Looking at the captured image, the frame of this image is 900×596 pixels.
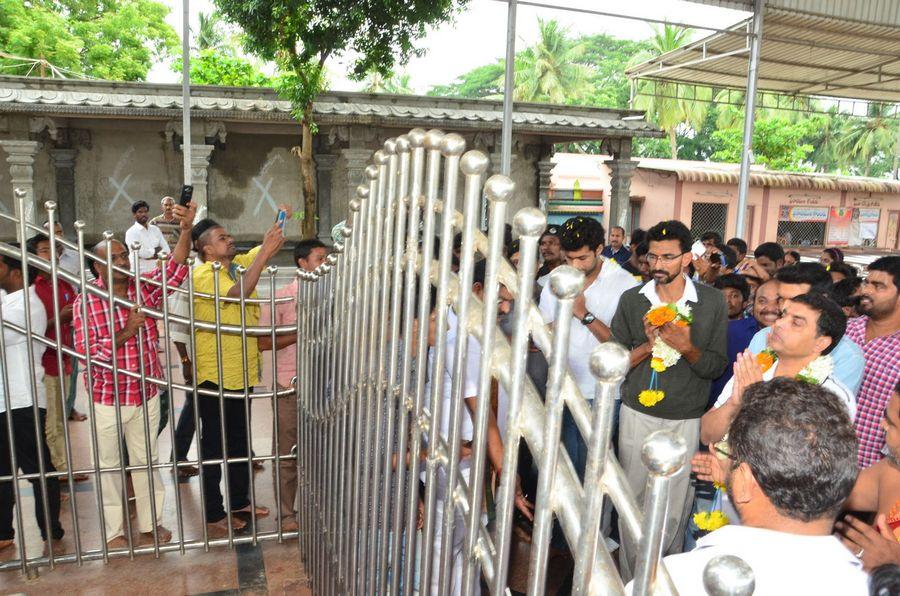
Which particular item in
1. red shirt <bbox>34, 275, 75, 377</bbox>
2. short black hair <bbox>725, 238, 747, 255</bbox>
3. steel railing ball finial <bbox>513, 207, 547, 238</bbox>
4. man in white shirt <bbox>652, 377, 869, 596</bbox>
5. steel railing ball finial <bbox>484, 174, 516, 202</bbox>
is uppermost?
steel railing ball finial <bbox>484, 174, 516, 202</bbox>

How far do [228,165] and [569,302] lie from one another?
12.0 m

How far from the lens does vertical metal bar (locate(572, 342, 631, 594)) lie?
0.89 meters

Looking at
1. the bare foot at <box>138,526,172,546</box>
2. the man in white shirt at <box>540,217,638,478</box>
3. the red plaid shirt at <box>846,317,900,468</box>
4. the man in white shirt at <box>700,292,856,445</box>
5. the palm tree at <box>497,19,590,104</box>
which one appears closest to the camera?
the man in white shirt at <box>700,292,856,445</box>

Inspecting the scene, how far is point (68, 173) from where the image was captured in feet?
36.9

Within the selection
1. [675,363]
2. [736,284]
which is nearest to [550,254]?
[736,284]

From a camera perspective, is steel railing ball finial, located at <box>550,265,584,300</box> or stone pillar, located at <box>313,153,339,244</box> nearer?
steel railing ball finial, located at <box>550,265,584,300</box>

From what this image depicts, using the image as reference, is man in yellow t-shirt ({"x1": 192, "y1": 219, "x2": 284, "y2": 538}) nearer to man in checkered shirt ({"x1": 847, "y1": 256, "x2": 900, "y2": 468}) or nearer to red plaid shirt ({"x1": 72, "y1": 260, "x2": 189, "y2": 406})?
red plaid shirt ({"x1": 72, "y1": 260, "x2": 189, "y2": 406})

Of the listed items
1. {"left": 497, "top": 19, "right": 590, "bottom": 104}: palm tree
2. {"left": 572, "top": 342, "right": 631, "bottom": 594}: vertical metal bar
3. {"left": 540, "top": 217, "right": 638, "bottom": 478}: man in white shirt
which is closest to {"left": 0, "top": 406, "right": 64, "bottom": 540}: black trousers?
{"left": 540, "top": 217, "right": 638, "bottom": 478}: man in white shirt

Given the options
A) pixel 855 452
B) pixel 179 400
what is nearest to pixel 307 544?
pixel 855 452

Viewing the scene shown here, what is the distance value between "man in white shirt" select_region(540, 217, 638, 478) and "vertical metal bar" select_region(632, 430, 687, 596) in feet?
10.2

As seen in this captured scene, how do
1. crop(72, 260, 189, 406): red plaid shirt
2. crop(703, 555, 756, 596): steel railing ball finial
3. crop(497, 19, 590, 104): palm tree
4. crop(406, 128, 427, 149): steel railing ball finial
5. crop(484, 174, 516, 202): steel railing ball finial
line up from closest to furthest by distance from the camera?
crop(703, 555, 756, 596): steel railing ball finial, crop(484, 174, 516, 202): steel railing ball finial, crop(406, 128, 427, 149): steel railing ball finial, crop(72, 260, 189, 406): red plaid shirt, crop(497, 19, 590, 104): palm tree

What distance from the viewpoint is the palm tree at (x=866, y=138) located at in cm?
3284

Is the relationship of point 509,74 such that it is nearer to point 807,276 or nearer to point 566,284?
point 807,276

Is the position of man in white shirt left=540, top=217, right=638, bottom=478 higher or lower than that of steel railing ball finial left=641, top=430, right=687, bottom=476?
lower
